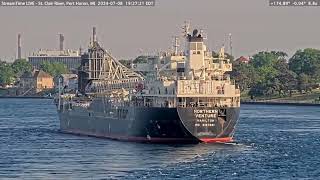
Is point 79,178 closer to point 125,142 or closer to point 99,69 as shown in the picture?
point 125,142

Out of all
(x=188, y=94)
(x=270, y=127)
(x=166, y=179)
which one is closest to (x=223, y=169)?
(x=166, y=179)

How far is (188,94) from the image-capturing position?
327 ft

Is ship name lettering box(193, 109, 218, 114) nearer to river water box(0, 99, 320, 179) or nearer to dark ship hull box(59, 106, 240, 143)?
dark ship hull box(59, 106, 240, 143)

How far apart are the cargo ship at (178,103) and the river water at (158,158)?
5.73 ft

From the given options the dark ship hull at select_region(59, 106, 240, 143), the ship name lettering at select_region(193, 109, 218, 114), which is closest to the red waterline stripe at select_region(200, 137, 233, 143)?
the dark ship hull at select_region(59, 106, 240, 143)

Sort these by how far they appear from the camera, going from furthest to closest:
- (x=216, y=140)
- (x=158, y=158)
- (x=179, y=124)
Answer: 1. (x=216, y=140)
2. (x=179, y=124)
3. (x=158, y=158)

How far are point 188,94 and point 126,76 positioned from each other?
122ft

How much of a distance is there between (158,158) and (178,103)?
13035 mm

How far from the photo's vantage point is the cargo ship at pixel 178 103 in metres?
98.0

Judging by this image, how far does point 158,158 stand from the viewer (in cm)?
8638

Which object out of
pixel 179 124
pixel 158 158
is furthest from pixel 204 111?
pixel 158 158

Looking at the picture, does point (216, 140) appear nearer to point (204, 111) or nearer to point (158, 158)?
point (204, 111)

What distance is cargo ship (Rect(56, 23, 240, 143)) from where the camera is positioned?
98.0 metres

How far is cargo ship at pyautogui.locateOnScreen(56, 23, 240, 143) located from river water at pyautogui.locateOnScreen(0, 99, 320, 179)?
1.75 meters
